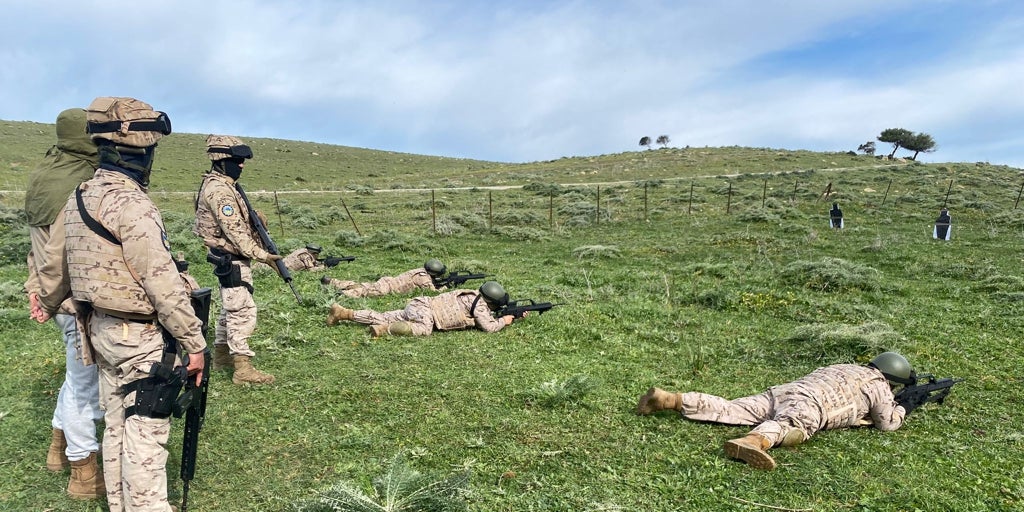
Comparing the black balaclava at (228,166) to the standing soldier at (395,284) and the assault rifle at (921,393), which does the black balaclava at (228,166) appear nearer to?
the standing soldier at (395,284)

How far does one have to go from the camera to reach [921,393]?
5.66 metres

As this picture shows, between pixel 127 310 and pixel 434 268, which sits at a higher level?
pixel 127 310

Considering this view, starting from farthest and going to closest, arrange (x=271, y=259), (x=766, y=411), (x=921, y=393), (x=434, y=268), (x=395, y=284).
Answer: (x=434, y=268)
(x=395, y=284)
(x=271, y=259)
(x=921, y=393)
(x=766, y=411)

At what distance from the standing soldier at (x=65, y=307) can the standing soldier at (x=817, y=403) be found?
455cm

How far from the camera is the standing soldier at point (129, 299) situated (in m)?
3.12

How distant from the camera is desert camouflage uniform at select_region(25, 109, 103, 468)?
3.94m

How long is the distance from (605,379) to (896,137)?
77639 millimetres

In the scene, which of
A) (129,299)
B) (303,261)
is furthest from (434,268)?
(129,299)

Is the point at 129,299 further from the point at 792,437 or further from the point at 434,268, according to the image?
the point at 434,268

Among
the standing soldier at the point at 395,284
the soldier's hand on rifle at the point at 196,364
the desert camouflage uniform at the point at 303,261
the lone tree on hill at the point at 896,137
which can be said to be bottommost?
the standing soldier at the point at 395,284

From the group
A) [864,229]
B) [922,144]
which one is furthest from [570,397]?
[922,144]

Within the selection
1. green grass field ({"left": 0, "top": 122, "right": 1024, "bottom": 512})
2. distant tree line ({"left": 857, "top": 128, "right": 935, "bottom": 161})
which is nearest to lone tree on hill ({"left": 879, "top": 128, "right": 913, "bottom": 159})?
distant tree line ({"left": 857, "top": 128, "right": 935, "bottom": 161})

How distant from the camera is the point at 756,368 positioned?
7113mm

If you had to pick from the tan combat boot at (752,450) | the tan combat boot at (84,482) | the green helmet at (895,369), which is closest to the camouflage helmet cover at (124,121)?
the tan combat boot at (84,482)
